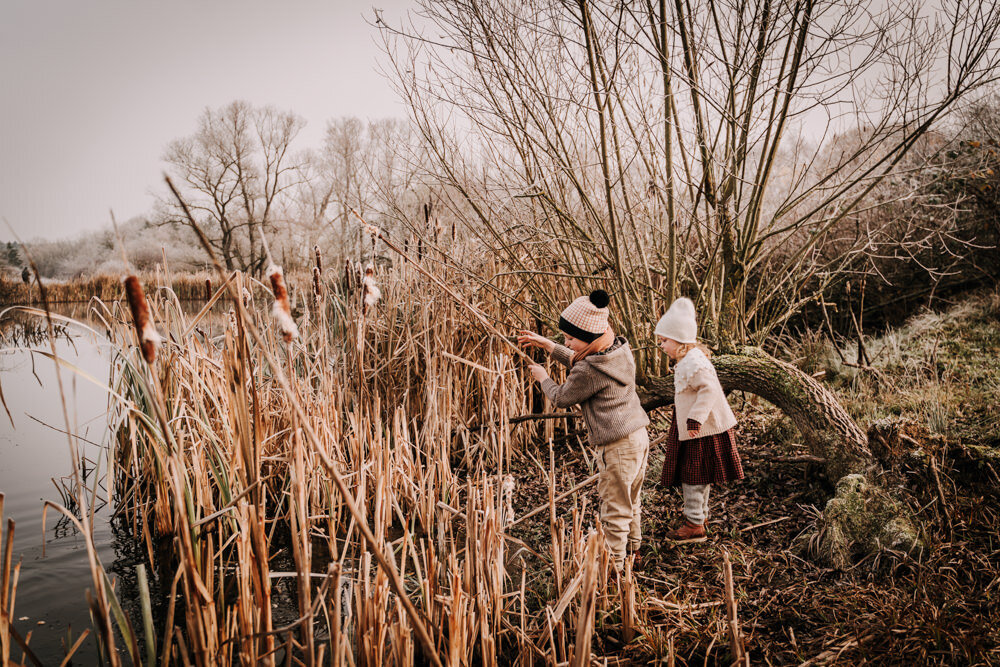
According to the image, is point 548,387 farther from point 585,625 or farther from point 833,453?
point 833,453

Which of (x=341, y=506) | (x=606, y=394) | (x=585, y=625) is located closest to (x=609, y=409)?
(x=606, y=394)

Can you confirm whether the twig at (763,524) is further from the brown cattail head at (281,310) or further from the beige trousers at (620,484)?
the brown cattail head at (281,310)

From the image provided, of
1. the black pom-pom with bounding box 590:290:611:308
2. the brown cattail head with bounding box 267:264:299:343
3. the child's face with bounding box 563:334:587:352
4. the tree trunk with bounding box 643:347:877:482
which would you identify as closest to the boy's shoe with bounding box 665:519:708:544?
the tree trunk with bounding box 643:347:877:482

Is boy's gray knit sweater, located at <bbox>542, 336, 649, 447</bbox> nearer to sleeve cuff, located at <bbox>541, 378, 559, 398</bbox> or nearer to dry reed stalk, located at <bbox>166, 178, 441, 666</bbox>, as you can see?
sleeve cuff, located at <bbox>541, 378, 559, 398</bbox>

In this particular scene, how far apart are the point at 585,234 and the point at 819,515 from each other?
2154 mm

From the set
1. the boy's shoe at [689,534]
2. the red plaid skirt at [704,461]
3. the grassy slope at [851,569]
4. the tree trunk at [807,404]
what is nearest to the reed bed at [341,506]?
the grassy slope at [851,569]

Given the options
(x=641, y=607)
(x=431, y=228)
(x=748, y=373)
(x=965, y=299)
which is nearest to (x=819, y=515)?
(x=748, y=373)

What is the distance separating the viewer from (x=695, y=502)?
10.4ft

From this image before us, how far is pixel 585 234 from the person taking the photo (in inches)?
157

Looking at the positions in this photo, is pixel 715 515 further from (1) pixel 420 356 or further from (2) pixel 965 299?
(2) pixel 965 299

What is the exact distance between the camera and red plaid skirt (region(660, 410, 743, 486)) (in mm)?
3145

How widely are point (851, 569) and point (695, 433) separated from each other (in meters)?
0.89

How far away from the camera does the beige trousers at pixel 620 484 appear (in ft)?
9.45

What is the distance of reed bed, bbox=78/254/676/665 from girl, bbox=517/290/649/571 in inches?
10.2
